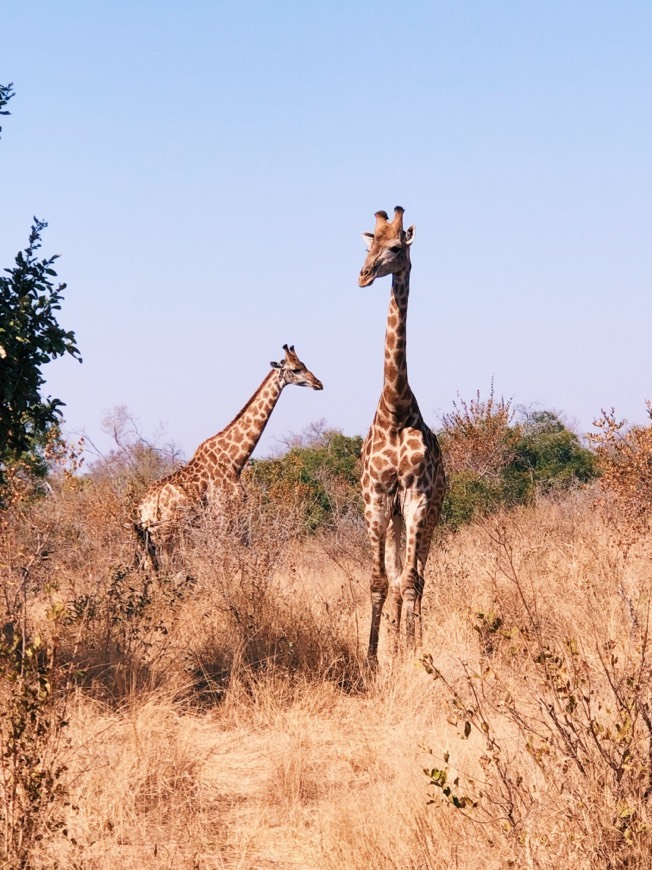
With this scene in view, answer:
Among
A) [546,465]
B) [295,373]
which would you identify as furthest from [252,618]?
[546,465]

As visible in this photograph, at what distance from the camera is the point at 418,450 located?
8641 mm

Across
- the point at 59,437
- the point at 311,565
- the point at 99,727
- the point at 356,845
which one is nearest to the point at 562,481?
the point at 311,565

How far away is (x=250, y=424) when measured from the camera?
486 inches

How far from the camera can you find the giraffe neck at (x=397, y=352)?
888 centimetres

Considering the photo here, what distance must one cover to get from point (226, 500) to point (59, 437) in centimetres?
436

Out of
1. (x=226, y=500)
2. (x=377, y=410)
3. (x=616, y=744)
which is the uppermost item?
(x=377, y=410)

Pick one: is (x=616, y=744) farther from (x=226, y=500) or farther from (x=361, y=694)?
(x=226, y=500)

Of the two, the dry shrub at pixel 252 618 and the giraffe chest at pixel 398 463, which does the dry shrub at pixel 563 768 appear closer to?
the dry shrub at pixel 252 618

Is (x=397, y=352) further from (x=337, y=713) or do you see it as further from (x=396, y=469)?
(x=337, y=713)


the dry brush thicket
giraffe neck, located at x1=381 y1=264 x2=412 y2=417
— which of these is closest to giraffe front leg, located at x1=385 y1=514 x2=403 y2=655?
the dry brush thicket

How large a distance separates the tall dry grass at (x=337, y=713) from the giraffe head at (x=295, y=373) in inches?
80.4

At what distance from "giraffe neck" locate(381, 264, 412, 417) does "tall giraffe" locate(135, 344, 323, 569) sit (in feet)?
9.64

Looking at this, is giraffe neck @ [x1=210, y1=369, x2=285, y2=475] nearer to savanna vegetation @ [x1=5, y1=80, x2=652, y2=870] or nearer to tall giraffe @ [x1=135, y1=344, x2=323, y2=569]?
tall giraffe @ [x1=135, y1=344, x2=323, y2=569]

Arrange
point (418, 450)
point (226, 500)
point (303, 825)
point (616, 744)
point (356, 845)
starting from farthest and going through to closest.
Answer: point (226, 500) → point (418, 450) → point (303, 825) → point (356, 845) → point (616, 744)
